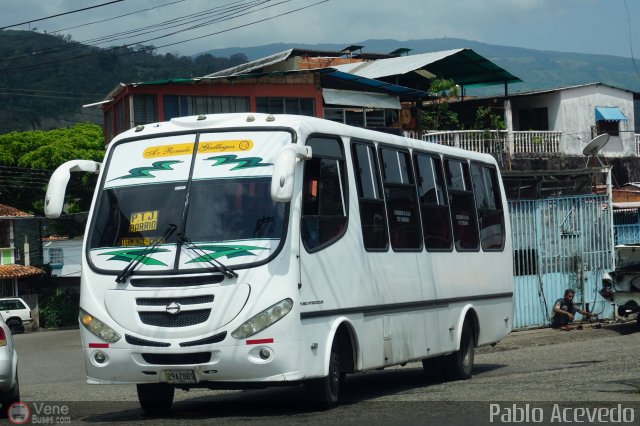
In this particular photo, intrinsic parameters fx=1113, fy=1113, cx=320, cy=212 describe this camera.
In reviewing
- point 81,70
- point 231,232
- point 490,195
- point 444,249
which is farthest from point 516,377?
point 81,70

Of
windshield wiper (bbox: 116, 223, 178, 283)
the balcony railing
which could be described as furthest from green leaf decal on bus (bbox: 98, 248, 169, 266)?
the balcony railing

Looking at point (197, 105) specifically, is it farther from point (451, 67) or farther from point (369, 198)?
point (369, 198)

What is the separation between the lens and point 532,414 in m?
9.81

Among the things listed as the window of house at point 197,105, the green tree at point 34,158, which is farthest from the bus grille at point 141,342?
the green tree at point 34,158

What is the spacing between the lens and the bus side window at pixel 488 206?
53.0 ft

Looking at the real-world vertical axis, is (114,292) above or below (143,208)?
below

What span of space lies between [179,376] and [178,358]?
0.17m

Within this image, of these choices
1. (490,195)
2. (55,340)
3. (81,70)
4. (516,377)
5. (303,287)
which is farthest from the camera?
(81,70)

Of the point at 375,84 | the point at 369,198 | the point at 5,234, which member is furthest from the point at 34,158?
the point at 369,198

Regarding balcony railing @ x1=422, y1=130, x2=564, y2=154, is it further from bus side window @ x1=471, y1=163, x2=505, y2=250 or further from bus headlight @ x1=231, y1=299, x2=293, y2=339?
bus headlight @ x1=231, y1=299, x2=293, y2=339

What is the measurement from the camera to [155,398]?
11.6 meters

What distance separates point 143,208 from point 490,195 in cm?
712

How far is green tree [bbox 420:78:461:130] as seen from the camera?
39.8 meters

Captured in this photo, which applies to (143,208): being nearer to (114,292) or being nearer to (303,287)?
(114,292)
